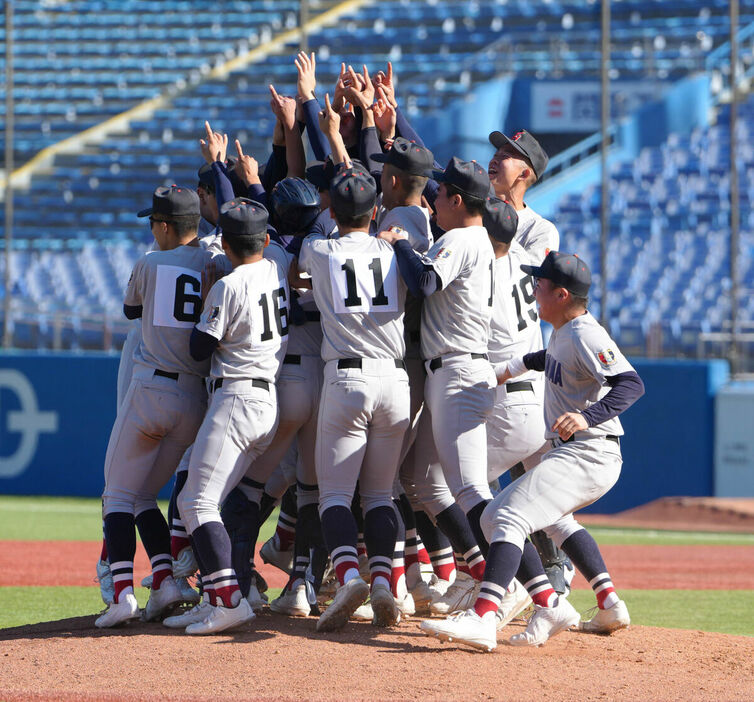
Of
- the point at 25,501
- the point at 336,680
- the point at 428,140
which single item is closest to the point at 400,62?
the point at 428,140

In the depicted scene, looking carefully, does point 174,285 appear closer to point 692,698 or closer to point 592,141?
point 692,698

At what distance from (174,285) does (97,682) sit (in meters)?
1.66

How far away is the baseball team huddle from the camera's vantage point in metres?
4.63

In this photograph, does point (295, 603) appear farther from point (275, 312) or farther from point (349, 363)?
point (275, 312)

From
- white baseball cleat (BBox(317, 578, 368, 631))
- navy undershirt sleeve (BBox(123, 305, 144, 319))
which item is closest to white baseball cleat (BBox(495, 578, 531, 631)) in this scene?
white baseball cleat (BBox(317, 578, 368, 631))

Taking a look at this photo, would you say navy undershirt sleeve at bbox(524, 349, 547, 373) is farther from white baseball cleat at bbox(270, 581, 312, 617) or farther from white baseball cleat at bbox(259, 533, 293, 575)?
white baseball cleat at bbox(259, 533, 293, 575)

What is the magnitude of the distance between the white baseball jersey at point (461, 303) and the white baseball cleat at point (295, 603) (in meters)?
1.19

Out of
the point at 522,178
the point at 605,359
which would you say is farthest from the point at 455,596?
the point at 522,178

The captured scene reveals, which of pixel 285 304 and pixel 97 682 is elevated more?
pixel 285 304

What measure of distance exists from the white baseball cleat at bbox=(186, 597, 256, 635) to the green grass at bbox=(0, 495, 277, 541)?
205 inches

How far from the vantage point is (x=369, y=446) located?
480 cm

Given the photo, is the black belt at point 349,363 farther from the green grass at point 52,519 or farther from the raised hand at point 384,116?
the green grass at point 52,519

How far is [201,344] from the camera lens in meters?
4.67

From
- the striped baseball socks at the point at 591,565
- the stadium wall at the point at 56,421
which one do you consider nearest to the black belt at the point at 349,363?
the striped baseball socks at the point at 591,565
